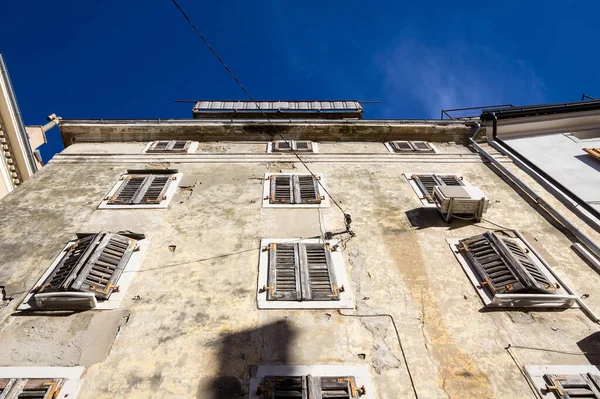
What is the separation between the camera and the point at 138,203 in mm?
8070

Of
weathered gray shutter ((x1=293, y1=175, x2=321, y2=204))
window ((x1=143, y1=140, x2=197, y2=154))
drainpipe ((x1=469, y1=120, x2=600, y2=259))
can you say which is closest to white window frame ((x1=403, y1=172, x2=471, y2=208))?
drainpipe ((x1=469, y1=120, x2=600, y2=259))

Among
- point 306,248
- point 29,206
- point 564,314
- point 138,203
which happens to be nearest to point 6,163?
point 29,206

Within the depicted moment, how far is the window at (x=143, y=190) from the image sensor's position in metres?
8.06

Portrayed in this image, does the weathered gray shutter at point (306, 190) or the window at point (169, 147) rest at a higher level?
the window at point (169, 147)

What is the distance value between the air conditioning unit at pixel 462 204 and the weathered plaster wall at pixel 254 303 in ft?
0.86

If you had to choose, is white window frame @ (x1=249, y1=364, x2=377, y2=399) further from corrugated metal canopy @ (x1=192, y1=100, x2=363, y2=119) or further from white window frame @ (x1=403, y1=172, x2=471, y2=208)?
corrugated metal canopy @ (x1=192, y1=100, x2=363, y2=119)

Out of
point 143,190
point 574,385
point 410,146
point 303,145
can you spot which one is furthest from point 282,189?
point 574,385

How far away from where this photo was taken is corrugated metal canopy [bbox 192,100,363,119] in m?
14.9

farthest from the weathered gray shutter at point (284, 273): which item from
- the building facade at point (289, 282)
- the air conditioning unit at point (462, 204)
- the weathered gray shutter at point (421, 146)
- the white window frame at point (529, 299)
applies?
the weathered gray shutter at point (421, 146)

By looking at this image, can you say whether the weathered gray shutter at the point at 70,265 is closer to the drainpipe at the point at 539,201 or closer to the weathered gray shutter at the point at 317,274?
the weathered gray shutter at the point at 317,274

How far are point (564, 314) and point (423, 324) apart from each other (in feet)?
7.35

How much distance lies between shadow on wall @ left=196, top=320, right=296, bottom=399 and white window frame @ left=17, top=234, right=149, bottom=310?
1.92m

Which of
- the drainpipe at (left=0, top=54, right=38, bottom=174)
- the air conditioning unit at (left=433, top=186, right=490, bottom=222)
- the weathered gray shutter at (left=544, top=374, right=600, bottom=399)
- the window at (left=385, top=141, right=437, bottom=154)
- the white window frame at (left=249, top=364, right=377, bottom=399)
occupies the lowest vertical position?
the weathered gray shutter at (left=544, top=374, right=600, bottom=399)

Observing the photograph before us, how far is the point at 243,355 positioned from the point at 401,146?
8.03 m
